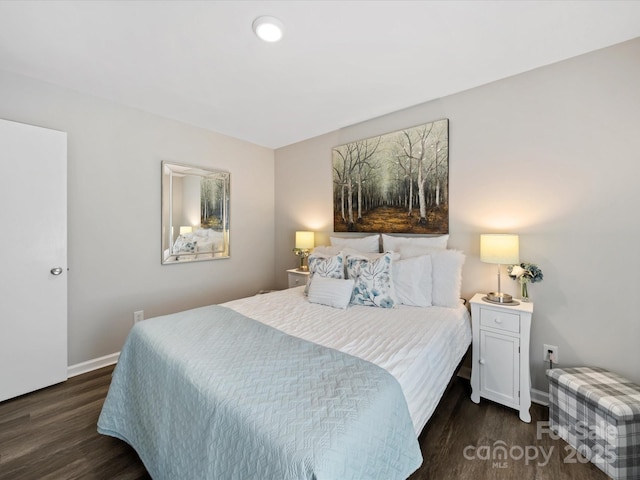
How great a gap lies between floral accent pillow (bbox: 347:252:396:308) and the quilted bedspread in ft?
2.78

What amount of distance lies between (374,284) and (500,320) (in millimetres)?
924

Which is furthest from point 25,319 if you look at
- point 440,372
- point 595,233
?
point 595,233

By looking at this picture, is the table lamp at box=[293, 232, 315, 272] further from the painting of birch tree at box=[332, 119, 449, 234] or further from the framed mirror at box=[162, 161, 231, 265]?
the framed mirror at box=[162, 161, 231, 265]

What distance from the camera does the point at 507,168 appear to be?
2223mm

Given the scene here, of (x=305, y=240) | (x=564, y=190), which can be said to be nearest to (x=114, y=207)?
(x=305, y=240)

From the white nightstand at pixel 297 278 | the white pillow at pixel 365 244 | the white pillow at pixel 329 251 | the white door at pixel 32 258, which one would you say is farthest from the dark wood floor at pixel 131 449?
the white nightstand at pixel 297 278

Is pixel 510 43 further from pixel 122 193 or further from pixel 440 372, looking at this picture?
Result: pixel 122 193

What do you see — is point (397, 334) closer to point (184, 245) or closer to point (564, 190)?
point (564, 190)

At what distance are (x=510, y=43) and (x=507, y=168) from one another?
34.6 inches

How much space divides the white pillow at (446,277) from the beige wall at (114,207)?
2.59m

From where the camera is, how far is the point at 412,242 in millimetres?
2566

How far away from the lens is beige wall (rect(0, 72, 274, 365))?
7.87 ft

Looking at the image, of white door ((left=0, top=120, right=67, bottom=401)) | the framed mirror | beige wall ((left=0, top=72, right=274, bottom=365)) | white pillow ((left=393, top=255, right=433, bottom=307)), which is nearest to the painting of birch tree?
white pillow ((left=393, top=255, right=433, bottom=307))

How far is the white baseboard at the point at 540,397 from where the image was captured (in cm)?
204
